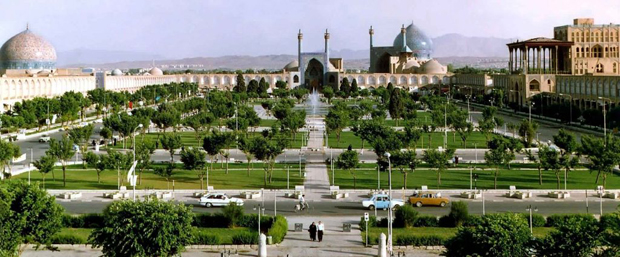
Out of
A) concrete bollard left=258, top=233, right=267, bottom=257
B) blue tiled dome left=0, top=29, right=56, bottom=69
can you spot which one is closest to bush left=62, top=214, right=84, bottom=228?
concrete bollard left=258, top=233, right=267, bottom=257

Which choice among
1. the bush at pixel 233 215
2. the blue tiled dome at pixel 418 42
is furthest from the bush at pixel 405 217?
the blue tiled dome at pixel 418 42

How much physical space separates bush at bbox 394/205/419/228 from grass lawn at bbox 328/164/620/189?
8.63 meters

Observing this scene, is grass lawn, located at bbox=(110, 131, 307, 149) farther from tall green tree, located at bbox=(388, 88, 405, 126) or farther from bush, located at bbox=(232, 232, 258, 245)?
bush, located at bbox=(232, 232, 258, 245)

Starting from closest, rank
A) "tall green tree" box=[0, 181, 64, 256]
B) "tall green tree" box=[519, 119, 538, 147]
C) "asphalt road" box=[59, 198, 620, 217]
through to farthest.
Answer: "tall green tree" box=[0, 181, 64, 256]
"asphalt road" box=[59, 198, 620, 217]
"tall green tree" box=[519, 119, 538, 147]

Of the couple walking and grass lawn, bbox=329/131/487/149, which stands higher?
grass lawn, bbox=329/131/487/149

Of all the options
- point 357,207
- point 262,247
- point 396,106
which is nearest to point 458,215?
point 357,207

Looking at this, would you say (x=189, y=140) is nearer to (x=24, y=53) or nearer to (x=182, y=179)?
(x=182, y=179)

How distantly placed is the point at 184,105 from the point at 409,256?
53.7 metres

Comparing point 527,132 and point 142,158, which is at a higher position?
point 527,132

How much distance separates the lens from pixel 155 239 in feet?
63.7

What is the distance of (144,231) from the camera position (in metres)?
19.5

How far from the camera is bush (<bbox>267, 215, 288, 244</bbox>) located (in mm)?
23688

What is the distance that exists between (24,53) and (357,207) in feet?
237

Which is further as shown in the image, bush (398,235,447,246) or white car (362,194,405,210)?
white car (362,194,405,210)
